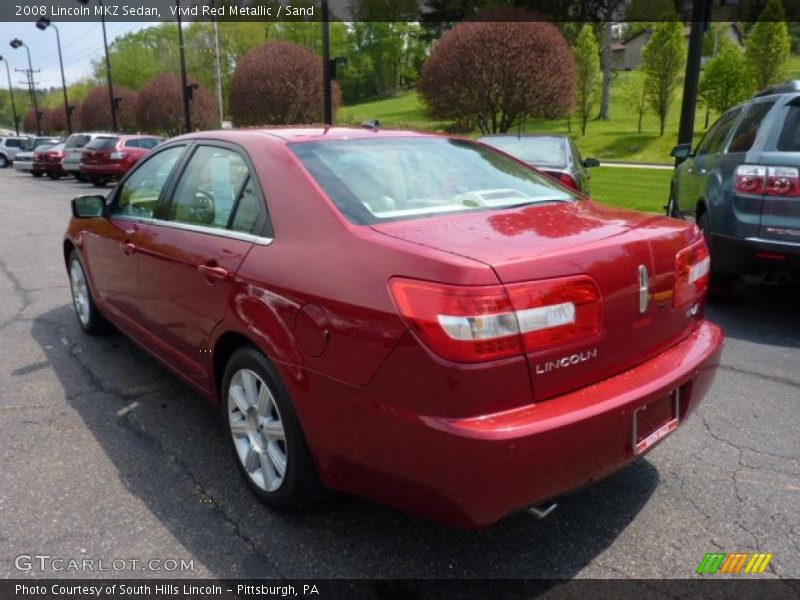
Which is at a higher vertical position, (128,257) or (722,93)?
(722,93)

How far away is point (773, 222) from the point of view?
15.7ft

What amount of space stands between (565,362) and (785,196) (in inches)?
141

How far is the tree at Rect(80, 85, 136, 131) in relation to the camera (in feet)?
162

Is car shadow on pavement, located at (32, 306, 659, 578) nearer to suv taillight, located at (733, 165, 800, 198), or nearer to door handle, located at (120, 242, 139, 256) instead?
door handle, located at (120, 242, 139, 256)

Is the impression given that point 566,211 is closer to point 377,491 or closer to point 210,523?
point 377,491

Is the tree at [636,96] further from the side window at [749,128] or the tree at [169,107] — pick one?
the side window at [749,128]

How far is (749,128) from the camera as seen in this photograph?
5.44 meters

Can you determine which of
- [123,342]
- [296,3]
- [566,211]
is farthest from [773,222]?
[296,3]

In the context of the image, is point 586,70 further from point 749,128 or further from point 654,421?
point 654,421

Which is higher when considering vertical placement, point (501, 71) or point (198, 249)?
point (501, 71)

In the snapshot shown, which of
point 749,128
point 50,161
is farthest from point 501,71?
point 749,128

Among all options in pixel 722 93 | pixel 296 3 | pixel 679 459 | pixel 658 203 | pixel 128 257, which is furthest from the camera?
pixel 296 3

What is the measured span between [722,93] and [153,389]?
40.0 m

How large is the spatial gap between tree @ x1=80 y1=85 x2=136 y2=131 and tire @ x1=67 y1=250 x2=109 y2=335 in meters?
48.3
